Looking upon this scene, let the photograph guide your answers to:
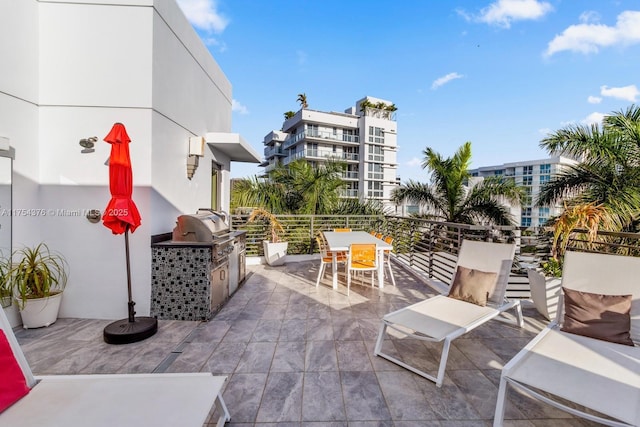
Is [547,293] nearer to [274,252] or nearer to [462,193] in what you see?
[274,252]

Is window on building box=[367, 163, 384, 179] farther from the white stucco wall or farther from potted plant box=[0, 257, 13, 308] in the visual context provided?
potted plant box=[0, 257, 13, 308]

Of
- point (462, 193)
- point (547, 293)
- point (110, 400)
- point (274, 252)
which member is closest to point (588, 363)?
point (547, 293)

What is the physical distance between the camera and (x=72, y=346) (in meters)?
3.49

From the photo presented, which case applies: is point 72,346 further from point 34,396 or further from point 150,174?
point 150,174

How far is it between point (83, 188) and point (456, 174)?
33.5ft

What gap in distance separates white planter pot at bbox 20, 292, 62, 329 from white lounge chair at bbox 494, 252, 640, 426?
5.15m

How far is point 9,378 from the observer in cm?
190

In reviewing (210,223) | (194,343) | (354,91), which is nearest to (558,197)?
(210,223)

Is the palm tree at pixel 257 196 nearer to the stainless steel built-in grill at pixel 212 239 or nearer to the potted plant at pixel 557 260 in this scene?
the stainless steel built-in grill at pixel 212 239

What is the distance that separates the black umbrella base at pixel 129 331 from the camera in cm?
355

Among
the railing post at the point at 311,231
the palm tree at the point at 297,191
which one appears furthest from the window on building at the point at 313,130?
the railing post at the point at 311,231

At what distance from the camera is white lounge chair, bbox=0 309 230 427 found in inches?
69.1

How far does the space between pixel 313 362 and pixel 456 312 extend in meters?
1.68

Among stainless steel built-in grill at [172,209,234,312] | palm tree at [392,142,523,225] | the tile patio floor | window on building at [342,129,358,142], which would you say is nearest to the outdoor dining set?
the tile patio floor
